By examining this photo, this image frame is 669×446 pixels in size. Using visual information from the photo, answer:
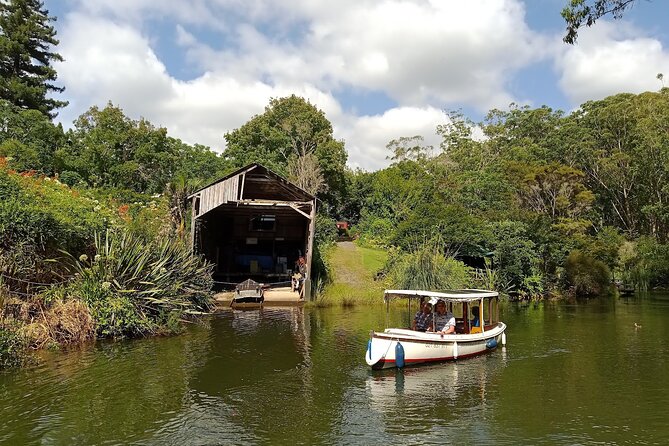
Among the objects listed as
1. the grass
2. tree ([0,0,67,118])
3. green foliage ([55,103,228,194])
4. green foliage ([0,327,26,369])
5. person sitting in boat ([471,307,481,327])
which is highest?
tree ([0,0,67,118])

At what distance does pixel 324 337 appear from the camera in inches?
701

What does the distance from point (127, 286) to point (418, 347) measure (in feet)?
28.6

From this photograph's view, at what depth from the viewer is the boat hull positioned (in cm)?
1292

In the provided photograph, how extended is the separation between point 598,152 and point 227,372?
4239 centimetres

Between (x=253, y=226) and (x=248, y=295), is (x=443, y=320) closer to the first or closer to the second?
(x=248, y=295)

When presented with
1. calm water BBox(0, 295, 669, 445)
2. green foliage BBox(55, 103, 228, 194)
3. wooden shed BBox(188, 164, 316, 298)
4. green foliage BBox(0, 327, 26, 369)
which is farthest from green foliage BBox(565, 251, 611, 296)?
green foliage BBox(0, 327, 26, 369)

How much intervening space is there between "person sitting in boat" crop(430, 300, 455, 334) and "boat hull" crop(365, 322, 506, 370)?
332 millimetres

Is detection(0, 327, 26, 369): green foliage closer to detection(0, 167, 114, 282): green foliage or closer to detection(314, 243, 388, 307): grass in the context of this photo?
detection(0, 167, 114, 282): green foliage

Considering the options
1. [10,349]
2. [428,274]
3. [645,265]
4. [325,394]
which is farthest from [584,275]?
[10,349]

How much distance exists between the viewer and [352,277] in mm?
31000

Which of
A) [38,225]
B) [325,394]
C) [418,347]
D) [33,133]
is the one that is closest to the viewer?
[325,394]

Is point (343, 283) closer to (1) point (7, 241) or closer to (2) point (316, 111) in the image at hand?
(1) point (7, 241)

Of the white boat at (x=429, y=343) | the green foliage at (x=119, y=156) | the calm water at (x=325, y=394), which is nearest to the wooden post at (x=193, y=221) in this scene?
the green foliage at (x=119, y=156)

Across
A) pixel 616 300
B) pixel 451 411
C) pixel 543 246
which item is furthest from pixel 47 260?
pixel 616 300
